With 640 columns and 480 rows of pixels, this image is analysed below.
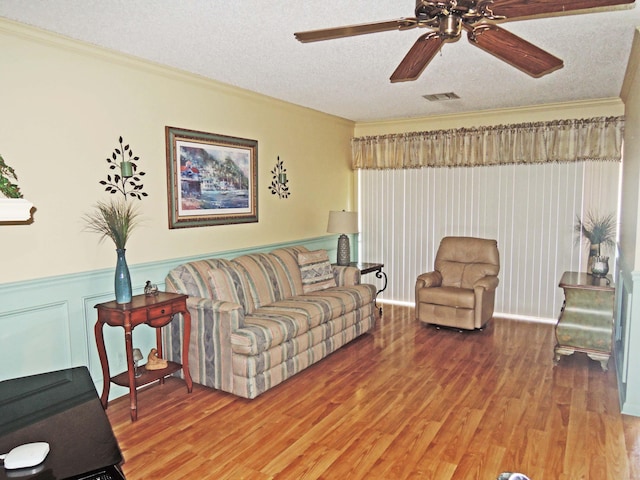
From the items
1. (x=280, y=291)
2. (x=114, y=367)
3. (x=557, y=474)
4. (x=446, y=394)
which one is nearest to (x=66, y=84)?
(x=114, y=367)

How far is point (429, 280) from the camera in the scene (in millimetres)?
5461

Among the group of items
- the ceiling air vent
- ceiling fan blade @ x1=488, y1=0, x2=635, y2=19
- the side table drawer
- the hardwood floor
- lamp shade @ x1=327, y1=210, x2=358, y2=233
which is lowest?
the hardwood floor

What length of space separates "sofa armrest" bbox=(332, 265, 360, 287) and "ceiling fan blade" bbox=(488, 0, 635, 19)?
360cm

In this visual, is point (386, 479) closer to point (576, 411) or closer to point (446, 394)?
point (446, 394)

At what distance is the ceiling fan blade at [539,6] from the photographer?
180 cm

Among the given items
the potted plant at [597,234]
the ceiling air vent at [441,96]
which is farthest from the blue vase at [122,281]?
the potted plant at [597,234]

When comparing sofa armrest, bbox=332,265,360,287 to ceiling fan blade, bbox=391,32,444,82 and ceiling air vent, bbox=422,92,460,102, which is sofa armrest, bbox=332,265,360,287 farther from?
ceiling fan blade, bbox=391,32,444,82

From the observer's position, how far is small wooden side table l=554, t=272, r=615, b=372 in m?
4.12

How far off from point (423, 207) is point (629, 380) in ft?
11.6

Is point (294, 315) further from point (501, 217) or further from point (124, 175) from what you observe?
point (501, 217)

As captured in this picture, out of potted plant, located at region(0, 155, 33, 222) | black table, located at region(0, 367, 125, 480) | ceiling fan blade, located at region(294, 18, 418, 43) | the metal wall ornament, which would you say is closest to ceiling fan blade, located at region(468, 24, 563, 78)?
ceiling fan blade, located at region(294, 18, 418, 43)

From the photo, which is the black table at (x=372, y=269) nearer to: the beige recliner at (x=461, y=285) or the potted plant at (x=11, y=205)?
the beige recliner at (x=461, y=285)

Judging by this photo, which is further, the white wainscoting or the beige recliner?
the white wainscoting

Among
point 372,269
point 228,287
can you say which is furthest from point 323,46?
point 372,269
